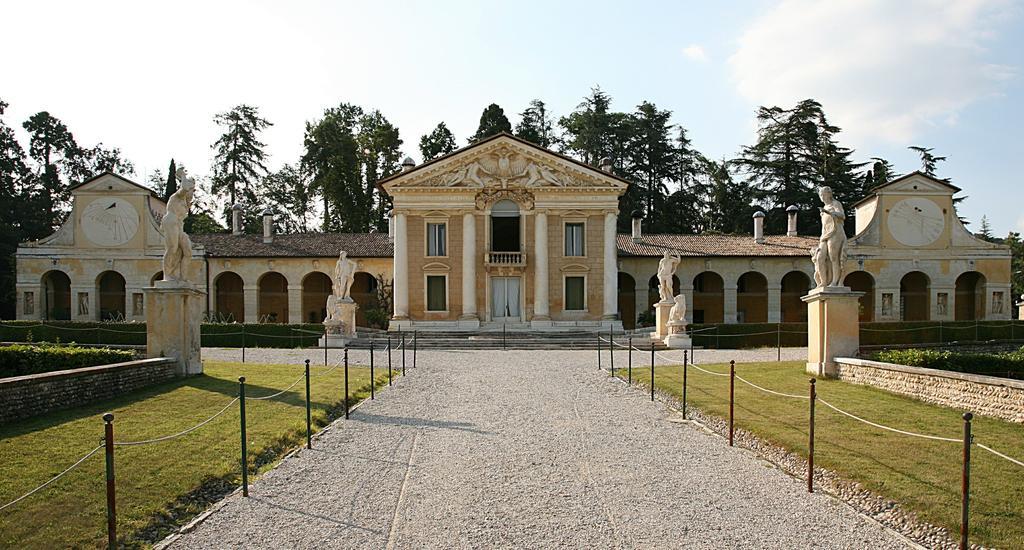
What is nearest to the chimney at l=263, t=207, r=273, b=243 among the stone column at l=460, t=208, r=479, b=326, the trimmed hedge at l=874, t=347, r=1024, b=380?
the stone column at l=460, t=208, r=479, b=326

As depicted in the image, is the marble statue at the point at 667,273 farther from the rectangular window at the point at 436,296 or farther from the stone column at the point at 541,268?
the rectangular window at the point at 436,296

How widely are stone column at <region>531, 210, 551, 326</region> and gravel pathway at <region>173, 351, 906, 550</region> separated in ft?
74.7

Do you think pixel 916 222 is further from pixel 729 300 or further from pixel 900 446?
pixel 900 446

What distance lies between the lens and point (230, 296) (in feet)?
134

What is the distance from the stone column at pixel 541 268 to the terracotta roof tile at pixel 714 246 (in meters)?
5.40

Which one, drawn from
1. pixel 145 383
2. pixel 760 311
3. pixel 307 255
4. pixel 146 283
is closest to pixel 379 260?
pixel 307 255

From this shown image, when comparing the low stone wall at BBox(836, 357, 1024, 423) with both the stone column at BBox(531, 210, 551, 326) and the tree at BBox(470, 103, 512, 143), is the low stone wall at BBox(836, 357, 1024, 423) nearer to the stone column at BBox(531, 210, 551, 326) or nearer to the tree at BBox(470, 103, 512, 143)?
the stone column at BBox(531, 210, 551, 326)

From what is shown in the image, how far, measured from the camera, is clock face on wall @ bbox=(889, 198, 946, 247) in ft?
125

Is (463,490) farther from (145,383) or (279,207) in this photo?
(279,207)

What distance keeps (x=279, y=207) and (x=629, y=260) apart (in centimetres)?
3110

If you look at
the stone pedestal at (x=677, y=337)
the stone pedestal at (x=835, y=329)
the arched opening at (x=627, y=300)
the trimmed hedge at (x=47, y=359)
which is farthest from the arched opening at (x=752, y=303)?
the trimmed hedge at (x=47, y=359)

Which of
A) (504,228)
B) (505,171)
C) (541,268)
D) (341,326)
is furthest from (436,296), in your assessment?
(341,326)

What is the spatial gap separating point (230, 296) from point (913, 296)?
37.1 meters

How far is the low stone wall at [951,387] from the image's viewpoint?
10.5 meters
